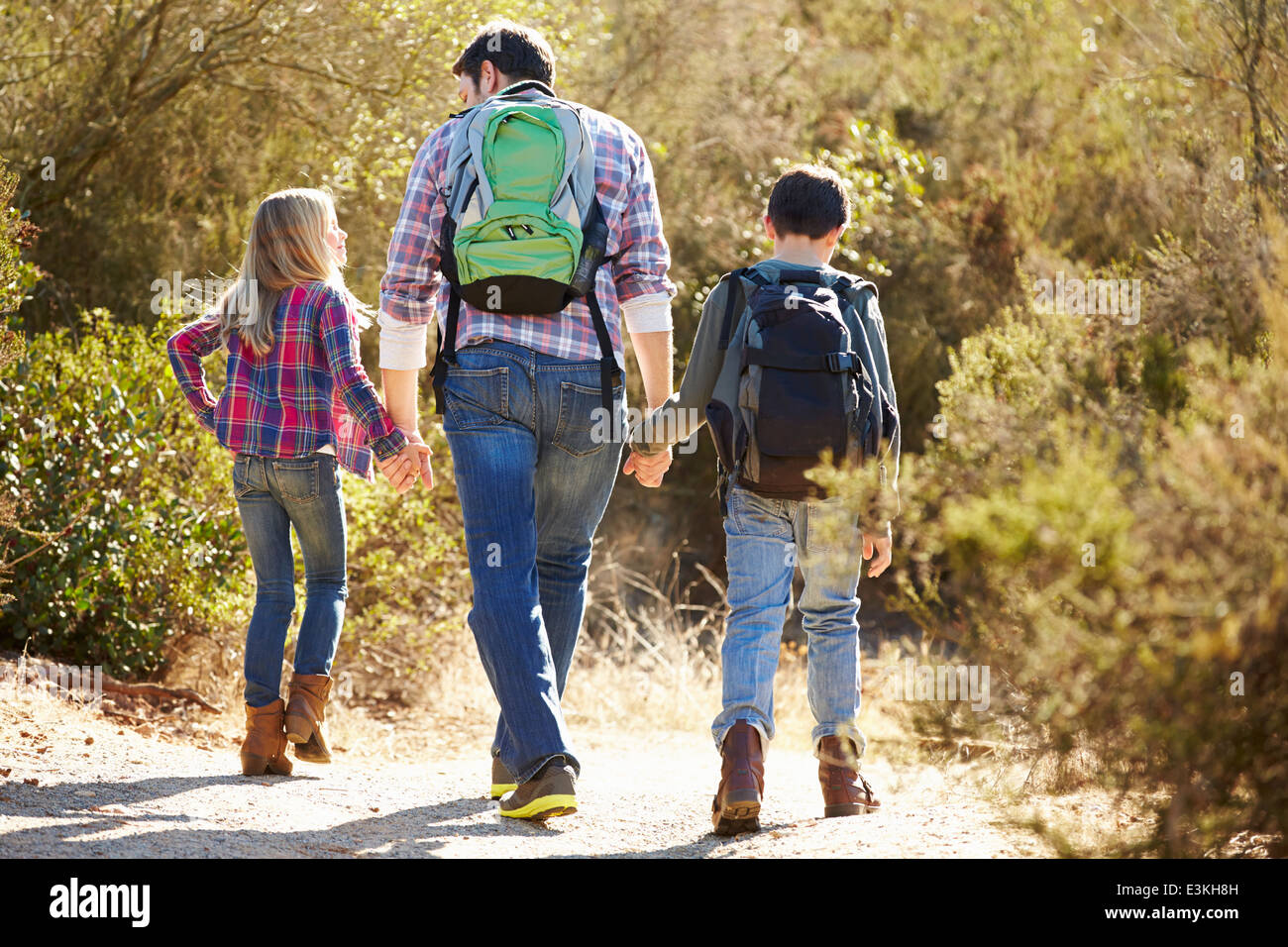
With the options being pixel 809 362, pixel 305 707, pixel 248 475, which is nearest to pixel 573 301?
pixel 809 362

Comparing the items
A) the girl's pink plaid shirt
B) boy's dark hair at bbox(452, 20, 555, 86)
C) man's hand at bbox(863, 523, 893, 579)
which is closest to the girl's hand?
the girl's pink plaid shirt

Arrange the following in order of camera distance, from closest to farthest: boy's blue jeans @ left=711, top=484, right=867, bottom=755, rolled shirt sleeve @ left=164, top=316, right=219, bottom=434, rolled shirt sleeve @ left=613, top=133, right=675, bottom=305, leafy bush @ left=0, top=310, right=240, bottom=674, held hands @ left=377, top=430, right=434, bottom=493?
boy's blue jeans @ left=711, top=484, right=867, bottom=755
rolled shirt sleeve @ left=613, top=133, right=675, bottom=305
held hands @ left=377, top=430, right=434, bottom=493
rolled shirt sleeve @ left=164, top=316, right=219, bottom=434
leafy bush @ left=0, top=310, right=240, bottom=674

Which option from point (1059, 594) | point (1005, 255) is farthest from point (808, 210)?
point (1005, 255)

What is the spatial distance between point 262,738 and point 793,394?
194 cm

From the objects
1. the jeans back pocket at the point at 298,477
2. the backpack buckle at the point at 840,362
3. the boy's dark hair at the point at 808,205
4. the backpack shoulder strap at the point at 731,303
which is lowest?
the jeans back pocket at the point at 298,477

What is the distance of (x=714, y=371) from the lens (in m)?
3.42

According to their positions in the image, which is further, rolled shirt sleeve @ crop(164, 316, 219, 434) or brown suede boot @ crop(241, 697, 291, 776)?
rolled shirt sleeve @ crop(164, 316, 219, 434)

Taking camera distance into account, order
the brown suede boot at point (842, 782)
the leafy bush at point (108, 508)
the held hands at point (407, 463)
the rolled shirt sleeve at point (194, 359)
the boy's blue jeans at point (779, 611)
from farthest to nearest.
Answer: the leafy bush at point (108, 508) → the rolled shirt sleeve at point (194, 359) → the held hands at point (407, 463) → the brown suede boot at point (842, 782) → the boy's blue jeans at point (779, 611)

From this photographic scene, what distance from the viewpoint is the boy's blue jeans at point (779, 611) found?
3279 mm

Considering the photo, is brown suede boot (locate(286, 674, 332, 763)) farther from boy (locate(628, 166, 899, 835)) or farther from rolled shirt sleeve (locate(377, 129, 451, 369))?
boy (locate(628, 166, 899, 835))

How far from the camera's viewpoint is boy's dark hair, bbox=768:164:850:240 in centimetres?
351

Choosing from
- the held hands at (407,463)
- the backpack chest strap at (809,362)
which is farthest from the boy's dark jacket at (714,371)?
the held hands at (407,463)

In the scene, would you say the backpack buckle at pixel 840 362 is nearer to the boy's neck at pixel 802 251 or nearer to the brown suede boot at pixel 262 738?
the boy's neck at pixel 802 251

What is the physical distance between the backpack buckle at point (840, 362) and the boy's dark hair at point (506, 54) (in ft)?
3.62
